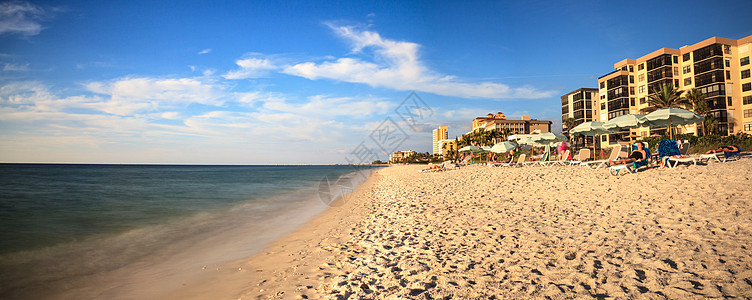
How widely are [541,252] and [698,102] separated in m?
49.0

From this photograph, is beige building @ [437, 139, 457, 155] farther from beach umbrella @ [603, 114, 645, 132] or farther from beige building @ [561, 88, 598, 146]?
beach umbrella @ [603, 114, 645, 132]

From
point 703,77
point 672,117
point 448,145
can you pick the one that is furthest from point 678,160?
point 448,145

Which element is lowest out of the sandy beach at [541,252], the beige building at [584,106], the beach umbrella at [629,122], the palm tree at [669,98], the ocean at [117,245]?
the ocean at [117,245]

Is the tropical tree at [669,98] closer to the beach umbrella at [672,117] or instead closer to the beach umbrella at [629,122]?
the beach umbrella at [672,117]

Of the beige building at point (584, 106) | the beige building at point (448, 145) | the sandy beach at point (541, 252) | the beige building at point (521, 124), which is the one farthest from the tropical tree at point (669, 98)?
the beige building at point (521, 124)

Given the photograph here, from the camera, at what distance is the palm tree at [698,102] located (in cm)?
3747

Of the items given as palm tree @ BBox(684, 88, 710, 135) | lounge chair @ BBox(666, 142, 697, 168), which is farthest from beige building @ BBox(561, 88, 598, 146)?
lounge chair @ BBox(666, 142, 697, 168)

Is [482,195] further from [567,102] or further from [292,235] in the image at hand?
[567,102]

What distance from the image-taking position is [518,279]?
315 cm

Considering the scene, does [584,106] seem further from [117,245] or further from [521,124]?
[117,245]

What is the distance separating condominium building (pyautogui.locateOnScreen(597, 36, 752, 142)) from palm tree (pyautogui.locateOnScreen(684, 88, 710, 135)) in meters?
2.32

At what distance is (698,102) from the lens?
37.7 m

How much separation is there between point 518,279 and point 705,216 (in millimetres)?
3387

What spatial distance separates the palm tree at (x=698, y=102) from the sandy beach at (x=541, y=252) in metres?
42.6
